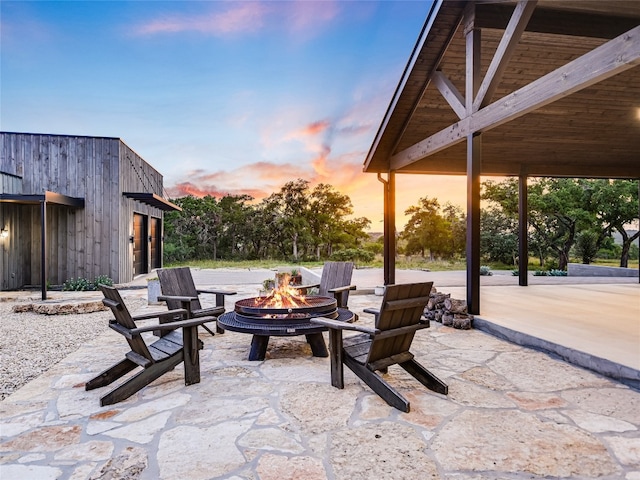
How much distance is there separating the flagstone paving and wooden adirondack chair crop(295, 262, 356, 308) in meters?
1.48

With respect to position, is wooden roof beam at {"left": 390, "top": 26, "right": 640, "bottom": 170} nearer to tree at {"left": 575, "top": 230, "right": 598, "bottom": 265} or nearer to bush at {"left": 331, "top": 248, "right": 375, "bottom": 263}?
tree at {"left": 575, "top": 230, "right": 598, "bottom": 265}

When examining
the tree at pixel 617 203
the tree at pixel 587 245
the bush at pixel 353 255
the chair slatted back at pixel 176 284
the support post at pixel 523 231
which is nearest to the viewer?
Result: the chair slatted back at pixel 176 284

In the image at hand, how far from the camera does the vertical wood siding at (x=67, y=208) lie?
8.88m

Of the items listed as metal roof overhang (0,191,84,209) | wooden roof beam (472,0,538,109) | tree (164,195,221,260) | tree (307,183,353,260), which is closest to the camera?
wooden roof beam (472,0,538,109)

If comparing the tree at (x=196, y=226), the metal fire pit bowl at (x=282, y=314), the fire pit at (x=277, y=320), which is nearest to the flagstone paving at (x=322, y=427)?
the fire pit at (x=277, y=320)

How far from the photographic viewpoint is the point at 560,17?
5.04 m

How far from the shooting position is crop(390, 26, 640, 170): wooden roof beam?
2855mm

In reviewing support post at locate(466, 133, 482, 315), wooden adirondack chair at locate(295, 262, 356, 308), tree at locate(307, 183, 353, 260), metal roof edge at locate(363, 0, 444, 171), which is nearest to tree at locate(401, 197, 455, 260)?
tree at locate(307, 183, 353, 260)

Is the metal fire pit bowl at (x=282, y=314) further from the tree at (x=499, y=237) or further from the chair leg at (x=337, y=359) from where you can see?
the tree at (x=499, y=237)

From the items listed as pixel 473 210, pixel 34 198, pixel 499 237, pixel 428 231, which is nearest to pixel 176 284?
pixel 473 210

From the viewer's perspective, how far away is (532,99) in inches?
150

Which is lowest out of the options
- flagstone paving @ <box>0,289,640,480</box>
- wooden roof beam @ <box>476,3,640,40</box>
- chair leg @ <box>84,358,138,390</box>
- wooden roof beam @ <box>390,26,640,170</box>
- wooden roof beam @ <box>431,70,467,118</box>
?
flagstone paving @ <box>0,289,640,480</box>

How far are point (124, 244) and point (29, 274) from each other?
2269 mm

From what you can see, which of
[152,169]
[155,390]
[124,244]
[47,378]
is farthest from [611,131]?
[152,169]
